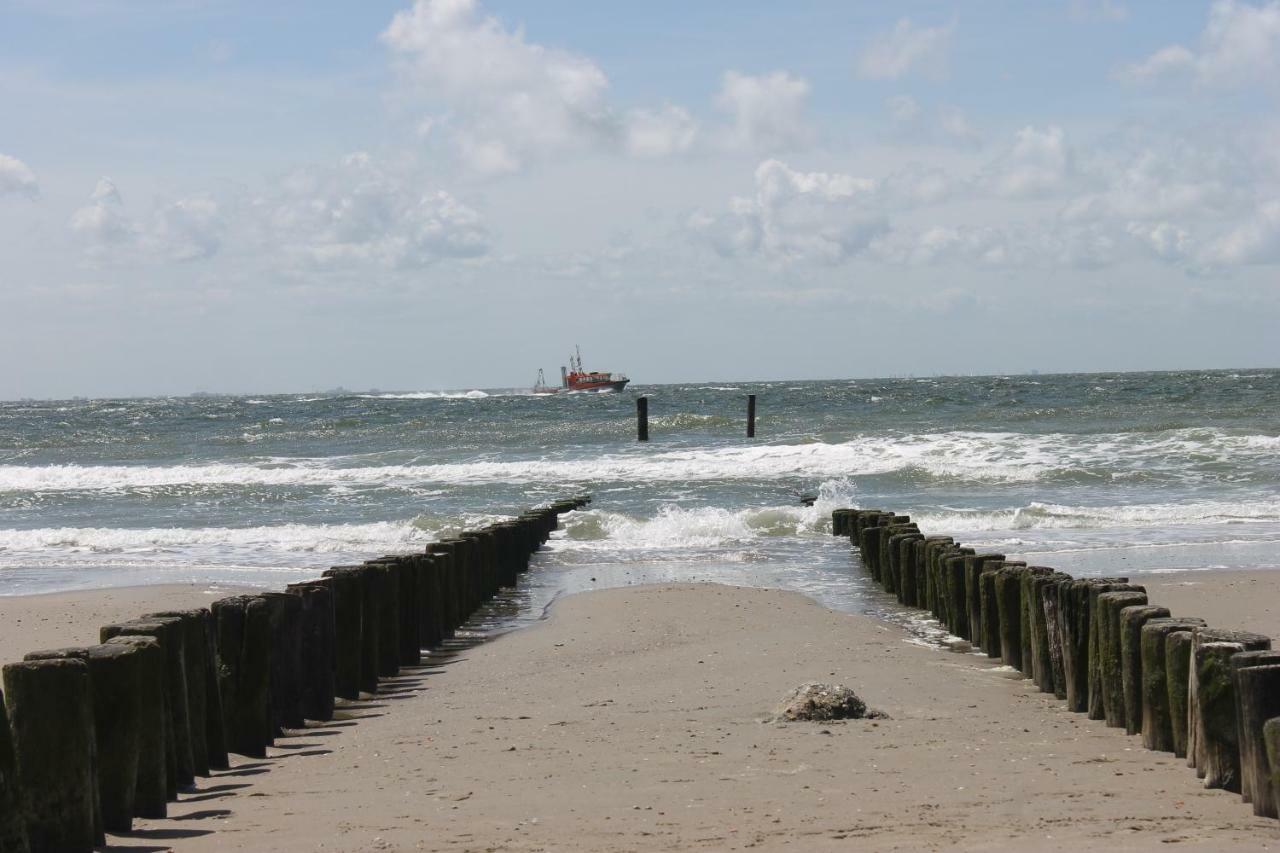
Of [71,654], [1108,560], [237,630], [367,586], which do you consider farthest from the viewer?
[1108,560]

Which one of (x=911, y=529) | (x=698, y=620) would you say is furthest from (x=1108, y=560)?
(x=698, y=620)

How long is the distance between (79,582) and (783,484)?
14944 mm

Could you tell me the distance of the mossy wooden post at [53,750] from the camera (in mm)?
5180

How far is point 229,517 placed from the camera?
24531 mm

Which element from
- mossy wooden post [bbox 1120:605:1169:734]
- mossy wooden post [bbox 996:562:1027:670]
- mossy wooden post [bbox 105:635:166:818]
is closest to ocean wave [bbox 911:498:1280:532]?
mossy wooden post [bbox 996:562:1027:670]

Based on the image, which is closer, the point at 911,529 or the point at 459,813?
the point at 459,813

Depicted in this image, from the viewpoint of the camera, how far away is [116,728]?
577 centimetres

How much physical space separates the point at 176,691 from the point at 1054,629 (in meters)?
5.20

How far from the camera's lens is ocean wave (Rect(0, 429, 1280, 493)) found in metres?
28.5

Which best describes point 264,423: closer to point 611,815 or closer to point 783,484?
point 783,484

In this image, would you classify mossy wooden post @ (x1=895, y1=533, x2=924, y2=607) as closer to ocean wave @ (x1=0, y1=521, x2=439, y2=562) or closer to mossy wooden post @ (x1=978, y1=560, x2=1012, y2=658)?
mossy wooden post @ (x1=978, y1=560, x2=1012, y2=658)

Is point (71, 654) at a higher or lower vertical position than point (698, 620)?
higher

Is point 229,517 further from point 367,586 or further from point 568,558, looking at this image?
point 367,586

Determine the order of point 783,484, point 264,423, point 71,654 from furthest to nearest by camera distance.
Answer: point 264,423
point 783,484
point 71,654
